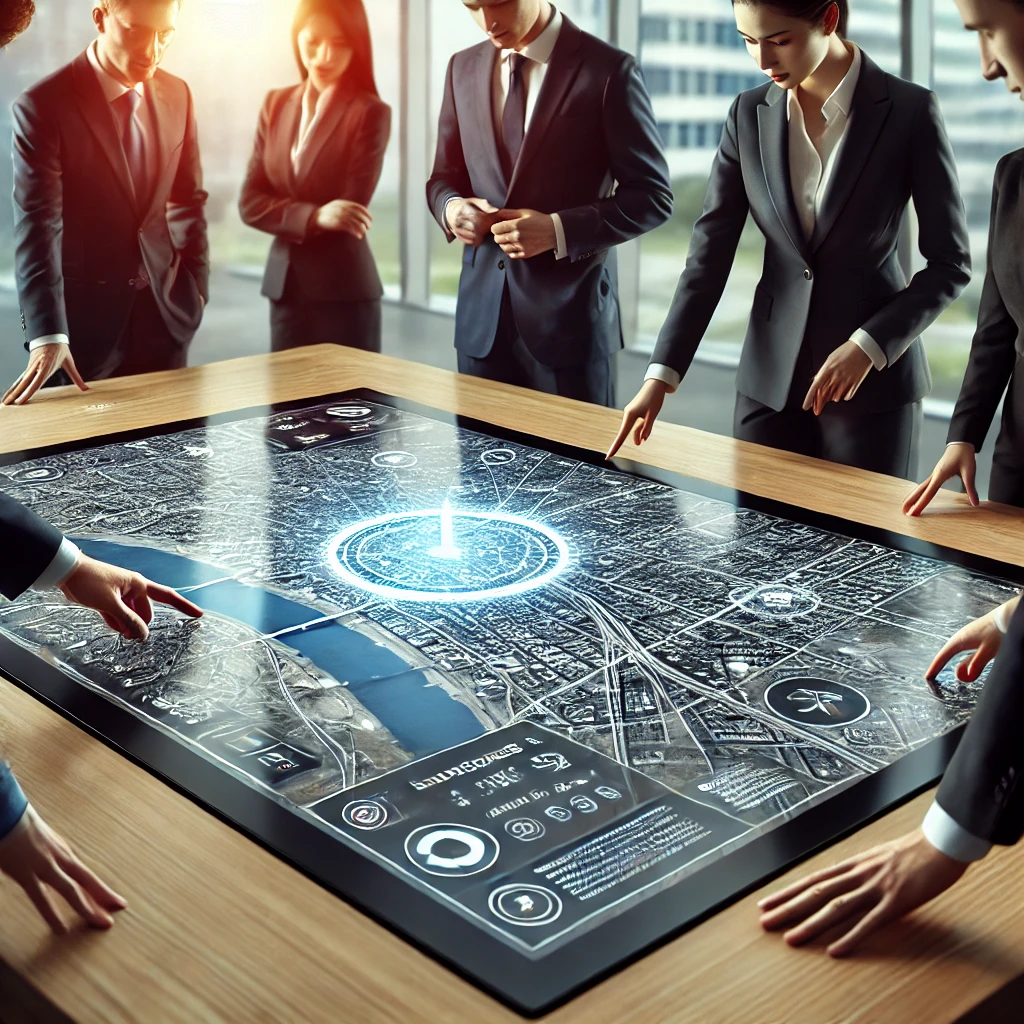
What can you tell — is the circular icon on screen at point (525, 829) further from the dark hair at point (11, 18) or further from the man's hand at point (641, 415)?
the man's hand at point (641, 415)

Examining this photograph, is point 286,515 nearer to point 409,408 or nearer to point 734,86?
point 409,408

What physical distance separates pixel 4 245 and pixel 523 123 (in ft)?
8.06

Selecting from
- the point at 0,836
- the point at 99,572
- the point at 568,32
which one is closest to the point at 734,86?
Answer: the point at 568,32

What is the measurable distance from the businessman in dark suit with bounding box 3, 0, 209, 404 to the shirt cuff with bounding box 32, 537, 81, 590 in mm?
1745

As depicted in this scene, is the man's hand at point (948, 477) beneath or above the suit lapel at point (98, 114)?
beneath

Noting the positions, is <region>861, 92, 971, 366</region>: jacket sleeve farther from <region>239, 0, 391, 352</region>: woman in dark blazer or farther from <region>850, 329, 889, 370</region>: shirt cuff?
<region>239, 0, 391, 352</region>: woman in dark blazer

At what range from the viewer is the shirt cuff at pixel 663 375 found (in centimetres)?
233

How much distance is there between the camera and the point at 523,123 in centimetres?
311

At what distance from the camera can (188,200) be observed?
143 inches

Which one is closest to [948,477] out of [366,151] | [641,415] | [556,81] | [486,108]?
[641,415]

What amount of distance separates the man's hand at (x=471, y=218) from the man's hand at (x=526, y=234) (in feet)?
0.19

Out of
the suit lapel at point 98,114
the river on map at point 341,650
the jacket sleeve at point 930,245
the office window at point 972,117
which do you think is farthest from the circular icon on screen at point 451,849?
the office window at point 972,117

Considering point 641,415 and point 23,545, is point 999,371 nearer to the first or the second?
point 641,415

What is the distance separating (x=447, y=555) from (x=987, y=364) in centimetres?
96
